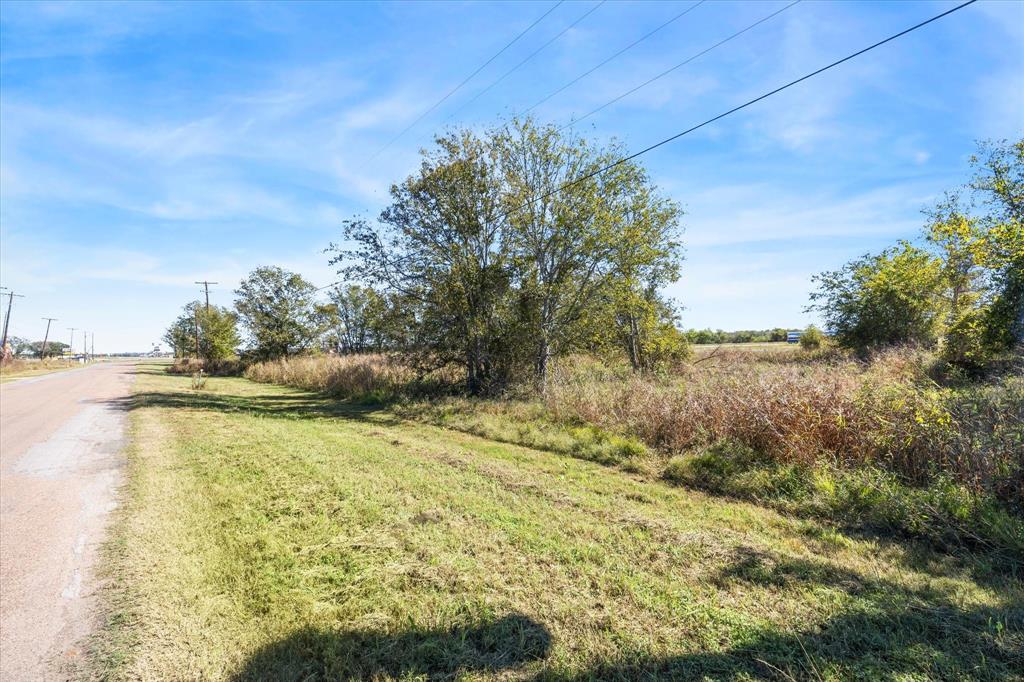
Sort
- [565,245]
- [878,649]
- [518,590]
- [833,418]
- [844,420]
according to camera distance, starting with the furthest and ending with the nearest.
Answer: [565,245], [833,418], [844,420], [518,590], [878,649]

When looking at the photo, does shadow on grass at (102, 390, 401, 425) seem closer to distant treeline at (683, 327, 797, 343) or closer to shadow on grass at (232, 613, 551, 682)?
shadow on grass at (232, 613, 551, 682)

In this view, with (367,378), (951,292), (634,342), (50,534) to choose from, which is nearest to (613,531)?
(50,534)

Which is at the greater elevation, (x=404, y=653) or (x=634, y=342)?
(x=634, y=342)

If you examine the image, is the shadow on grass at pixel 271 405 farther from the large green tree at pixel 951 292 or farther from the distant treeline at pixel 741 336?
the distant treeline at pixel 741 336

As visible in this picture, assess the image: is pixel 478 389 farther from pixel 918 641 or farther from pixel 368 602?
pixel 918 641

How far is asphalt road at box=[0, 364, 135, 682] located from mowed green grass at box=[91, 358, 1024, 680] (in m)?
0.22

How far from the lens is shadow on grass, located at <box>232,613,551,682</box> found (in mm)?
2713

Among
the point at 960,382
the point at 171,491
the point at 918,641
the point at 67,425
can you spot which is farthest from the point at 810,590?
the point at 67,425

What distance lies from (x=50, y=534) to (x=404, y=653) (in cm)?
458

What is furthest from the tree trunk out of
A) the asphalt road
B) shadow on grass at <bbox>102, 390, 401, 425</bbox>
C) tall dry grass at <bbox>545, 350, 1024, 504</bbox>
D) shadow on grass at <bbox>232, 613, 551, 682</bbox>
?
shadow on grass at <bbox>232, 613, 551, 682</bbox>

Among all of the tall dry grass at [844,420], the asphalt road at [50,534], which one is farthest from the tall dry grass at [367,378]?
the tall dry grass at [844,420]

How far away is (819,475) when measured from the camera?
5648mm

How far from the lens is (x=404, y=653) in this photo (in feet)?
9.36

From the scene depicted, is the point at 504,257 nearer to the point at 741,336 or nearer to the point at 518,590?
the point at 518,590
